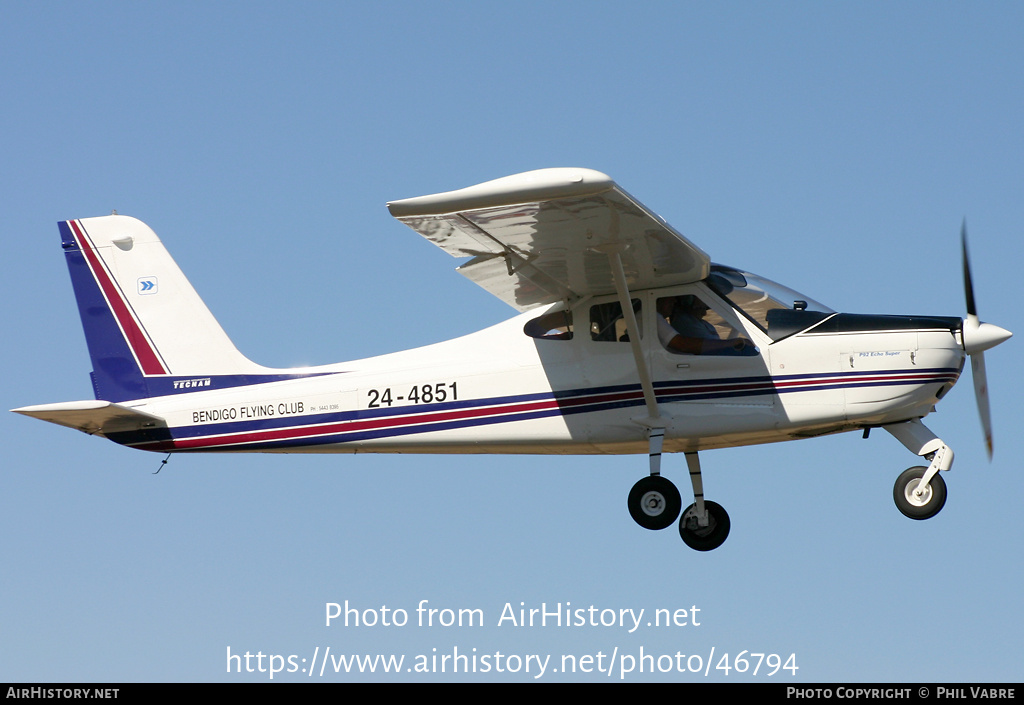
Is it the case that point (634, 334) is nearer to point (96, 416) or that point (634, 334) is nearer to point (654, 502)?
point (654, 502)

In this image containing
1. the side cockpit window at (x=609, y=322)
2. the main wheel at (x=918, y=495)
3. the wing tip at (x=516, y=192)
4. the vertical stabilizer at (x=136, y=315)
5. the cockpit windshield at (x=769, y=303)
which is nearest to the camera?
the wing tip at (x=516, y=192)

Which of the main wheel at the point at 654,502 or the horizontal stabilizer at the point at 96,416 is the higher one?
the horizontal stabilizer at the point at 96,416

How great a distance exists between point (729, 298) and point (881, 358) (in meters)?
1.55

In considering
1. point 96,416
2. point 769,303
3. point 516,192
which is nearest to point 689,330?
point 769,303

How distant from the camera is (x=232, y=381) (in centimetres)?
1480

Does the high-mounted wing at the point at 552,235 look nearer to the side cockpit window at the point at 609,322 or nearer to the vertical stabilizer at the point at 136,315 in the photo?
the side cockpit window at the point at 609,322

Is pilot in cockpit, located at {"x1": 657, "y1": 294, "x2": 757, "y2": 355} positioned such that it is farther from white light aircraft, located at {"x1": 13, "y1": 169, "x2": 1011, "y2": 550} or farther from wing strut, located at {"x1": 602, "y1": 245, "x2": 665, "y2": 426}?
wing strut, located at {"x1": 602, "y1": 245, "x2": 665, "y2": 426}

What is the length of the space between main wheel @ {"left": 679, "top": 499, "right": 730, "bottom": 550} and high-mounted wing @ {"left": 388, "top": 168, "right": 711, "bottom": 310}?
2.41 m

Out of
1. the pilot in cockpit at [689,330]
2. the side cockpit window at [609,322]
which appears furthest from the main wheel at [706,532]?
the side cockpit window at [609,322]

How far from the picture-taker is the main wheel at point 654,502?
42.0 feet

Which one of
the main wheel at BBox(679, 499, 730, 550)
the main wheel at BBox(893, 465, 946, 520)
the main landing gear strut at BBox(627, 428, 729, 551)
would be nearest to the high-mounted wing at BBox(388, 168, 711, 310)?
the main landing gear strut at BBox(627, 428, 729, 551)

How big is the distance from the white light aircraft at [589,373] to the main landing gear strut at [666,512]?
2 cm

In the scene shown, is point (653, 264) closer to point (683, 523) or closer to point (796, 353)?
point (796, 353)

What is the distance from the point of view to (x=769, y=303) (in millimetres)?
12836
